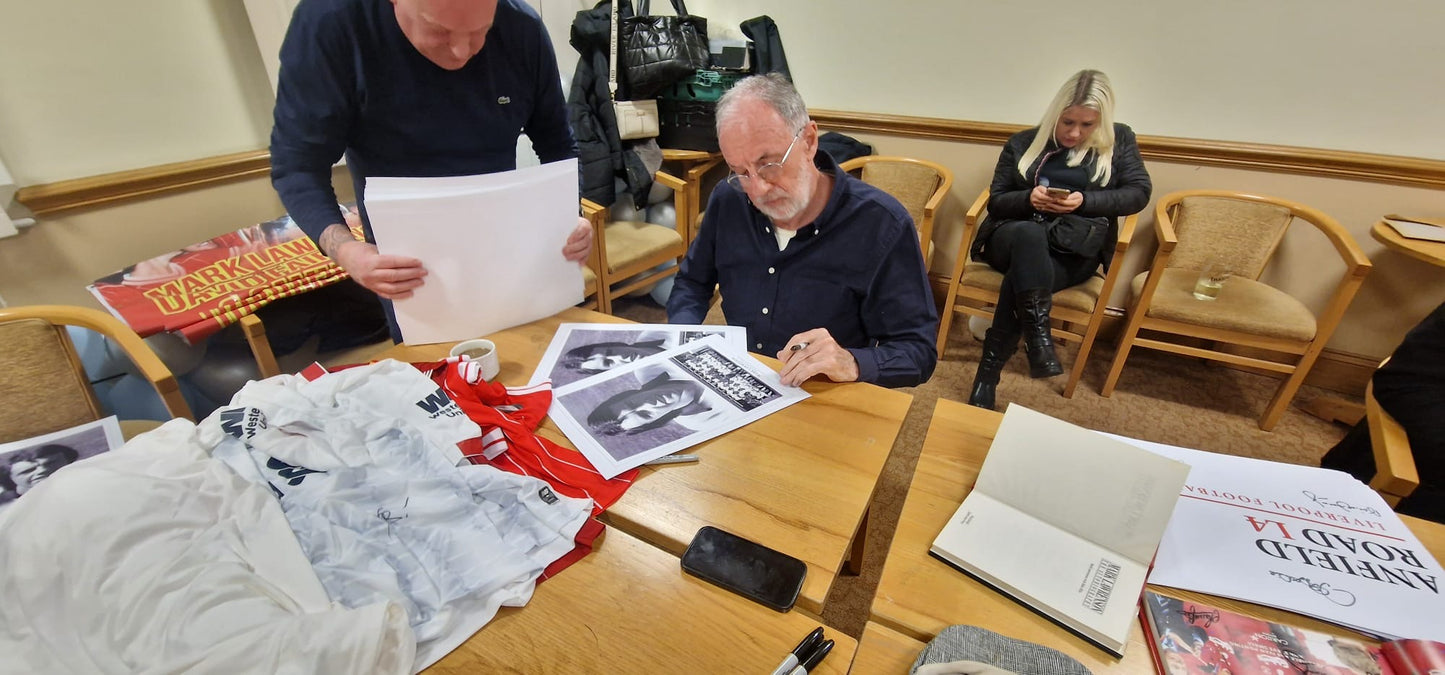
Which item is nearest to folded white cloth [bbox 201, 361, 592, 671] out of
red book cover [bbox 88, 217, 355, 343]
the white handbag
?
red book cover [bbox 88, 217, 355, 343]

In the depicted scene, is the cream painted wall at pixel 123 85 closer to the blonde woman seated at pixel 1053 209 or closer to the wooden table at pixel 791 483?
the wooden table at pixel 791 483

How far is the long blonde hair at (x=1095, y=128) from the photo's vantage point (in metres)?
2.21

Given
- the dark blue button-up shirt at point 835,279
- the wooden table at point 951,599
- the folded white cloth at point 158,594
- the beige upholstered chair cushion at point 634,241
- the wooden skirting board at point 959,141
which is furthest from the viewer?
the beige upholstered chair cushion at point 634,241

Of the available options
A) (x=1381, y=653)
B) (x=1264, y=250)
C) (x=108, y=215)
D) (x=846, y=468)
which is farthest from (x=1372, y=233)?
(x=108, y=215)

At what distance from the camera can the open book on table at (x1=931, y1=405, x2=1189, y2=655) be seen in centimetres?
65

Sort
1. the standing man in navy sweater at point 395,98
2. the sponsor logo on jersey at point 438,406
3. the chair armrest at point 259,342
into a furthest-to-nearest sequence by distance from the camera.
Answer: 1. the chair armrest at point 259,342
2. the standing man in navy sweater at point 395,98
3. the sponsor logo on jersey at point 438,406

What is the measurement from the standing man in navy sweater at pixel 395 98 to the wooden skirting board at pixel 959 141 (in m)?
0.99

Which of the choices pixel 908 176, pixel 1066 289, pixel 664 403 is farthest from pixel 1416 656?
pixel 908 176

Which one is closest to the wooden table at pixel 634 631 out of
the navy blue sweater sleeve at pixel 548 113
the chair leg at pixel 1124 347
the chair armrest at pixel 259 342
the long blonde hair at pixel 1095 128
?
the navy blue sweater sleeve at pixel 548 113

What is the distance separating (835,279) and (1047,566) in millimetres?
748

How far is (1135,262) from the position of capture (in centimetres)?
266

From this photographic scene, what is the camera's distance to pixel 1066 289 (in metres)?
2.30

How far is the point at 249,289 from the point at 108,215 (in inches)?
21.0

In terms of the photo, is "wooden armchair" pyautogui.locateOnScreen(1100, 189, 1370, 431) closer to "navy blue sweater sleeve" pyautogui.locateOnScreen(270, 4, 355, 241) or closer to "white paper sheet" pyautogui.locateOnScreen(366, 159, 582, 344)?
"white paper sheet" pyautogui.locateOnScreen(366, 159, 582, 344)
